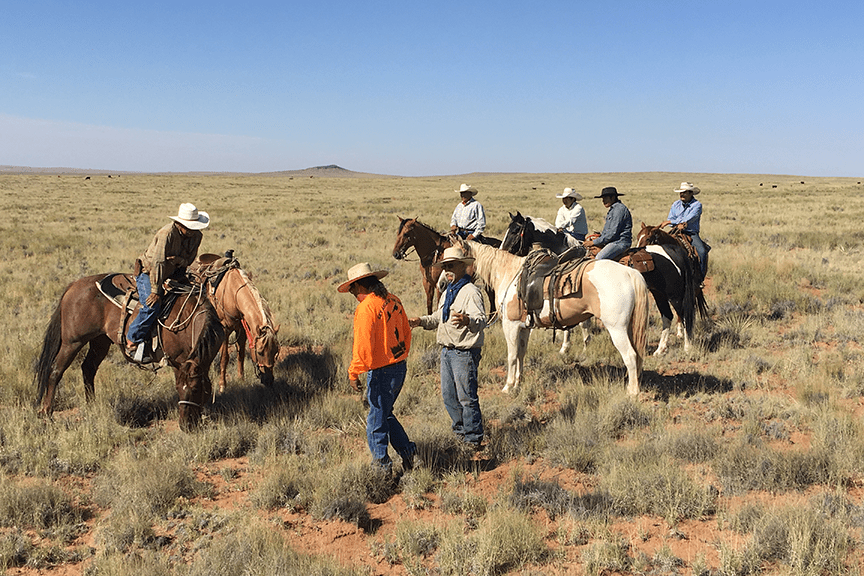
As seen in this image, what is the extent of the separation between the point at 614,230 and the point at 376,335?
5.39 metres

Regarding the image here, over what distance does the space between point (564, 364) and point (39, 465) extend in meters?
7.00

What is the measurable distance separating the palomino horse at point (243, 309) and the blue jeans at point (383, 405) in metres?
1.49

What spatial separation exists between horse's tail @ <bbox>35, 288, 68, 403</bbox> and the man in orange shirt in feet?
14.0

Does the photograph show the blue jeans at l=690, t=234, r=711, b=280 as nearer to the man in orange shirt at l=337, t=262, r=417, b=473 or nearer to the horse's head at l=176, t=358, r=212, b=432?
the man in orange shirt at l=337, t=262, r=417, b=473

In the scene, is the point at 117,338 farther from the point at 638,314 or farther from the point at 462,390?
the point at 638,314

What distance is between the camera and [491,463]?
17.9 feet

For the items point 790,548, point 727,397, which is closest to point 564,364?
point 727,397

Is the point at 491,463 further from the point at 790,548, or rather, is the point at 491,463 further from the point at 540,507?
the point at 790,548

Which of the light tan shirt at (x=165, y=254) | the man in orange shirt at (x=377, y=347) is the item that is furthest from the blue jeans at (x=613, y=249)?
the light tan shirt at (x=165, y=254)

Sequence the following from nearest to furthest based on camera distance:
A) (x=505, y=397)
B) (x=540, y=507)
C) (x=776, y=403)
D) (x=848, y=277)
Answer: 1. (x=540, y=507)
2. (x=776, y=403)
3. (x=505, y=397)
4. (x=848, y=277)

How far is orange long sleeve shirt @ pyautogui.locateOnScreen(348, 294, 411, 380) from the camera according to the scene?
4496 mm

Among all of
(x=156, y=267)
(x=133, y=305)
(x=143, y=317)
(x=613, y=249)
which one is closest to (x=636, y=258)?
(x=613, y=249)

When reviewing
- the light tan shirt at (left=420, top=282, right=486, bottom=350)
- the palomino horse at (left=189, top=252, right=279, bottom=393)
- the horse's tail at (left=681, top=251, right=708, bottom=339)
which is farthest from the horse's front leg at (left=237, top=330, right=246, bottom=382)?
the horse's tail at (left=681, top=251, right=708, bottom=339)

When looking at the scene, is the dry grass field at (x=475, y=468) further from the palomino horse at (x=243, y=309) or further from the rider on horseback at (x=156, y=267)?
the rider on horseback at (x=156, y=267)
